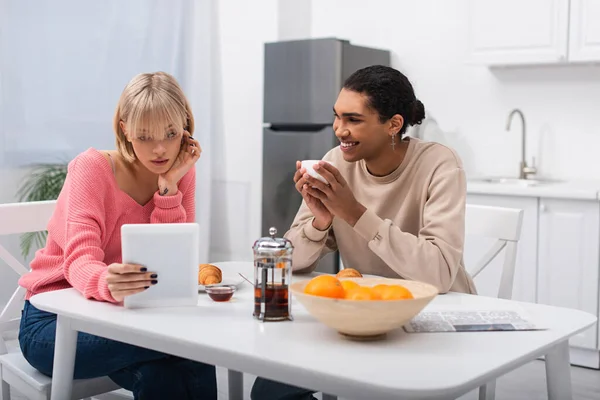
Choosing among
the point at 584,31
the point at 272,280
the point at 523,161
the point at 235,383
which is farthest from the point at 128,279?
the point at 523,161

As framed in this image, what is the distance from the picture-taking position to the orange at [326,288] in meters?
1.40

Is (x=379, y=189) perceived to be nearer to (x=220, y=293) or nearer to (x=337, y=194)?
(x=337, y=194)

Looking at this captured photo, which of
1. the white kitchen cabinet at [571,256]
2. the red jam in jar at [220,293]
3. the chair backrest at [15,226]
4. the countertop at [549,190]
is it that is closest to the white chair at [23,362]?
the chair backrest at [15,226]

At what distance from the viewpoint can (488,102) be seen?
4383 millimetres

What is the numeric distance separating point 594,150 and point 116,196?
2843mm

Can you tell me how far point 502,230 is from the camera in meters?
2.35

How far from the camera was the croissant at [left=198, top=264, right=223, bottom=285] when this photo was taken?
73.0 inches

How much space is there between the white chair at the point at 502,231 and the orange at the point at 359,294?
99cm

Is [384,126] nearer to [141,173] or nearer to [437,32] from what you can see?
[141,173]

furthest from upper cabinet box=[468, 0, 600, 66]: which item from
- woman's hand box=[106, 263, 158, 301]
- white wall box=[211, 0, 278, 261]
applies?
woman's hand box=[106, 263, 158, 301]

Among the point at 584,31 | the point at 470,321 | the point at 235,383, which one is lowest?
the point at 235,383

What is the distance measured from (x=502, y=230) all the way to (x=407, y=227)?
1.16ft

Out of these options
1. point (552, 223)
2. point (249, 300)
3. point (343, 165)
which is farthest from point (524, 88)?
point (249, 300)

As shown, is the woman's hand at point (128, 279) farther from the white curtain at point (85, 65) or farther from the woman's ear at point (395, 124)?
the white curtain at point (85, 65)
